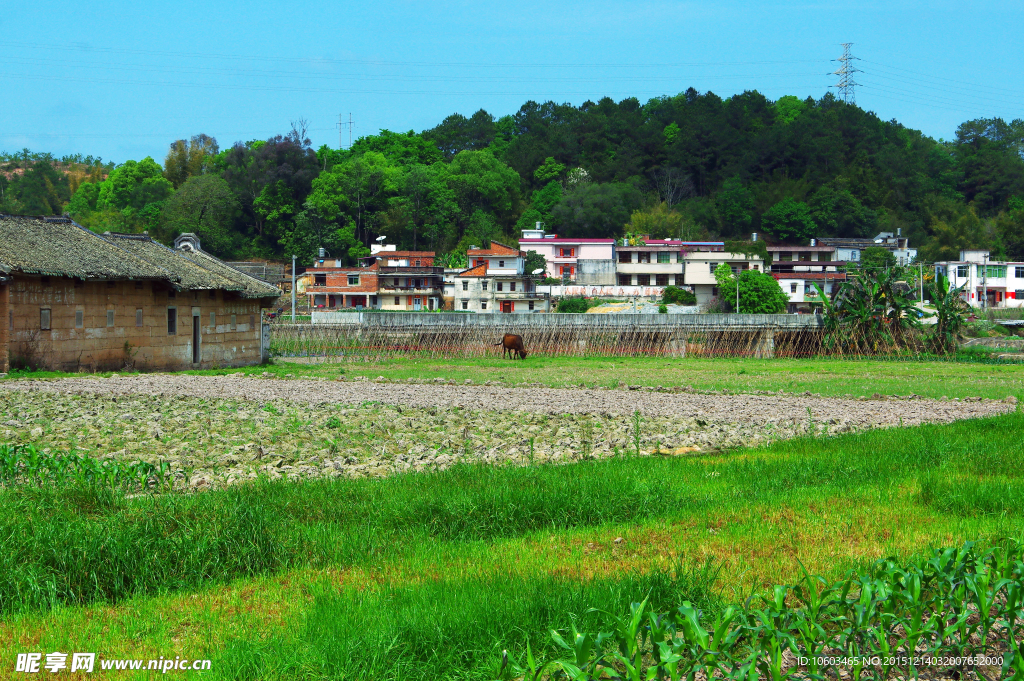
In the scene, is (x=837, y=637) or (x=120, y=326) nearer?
(x=837, y=637)

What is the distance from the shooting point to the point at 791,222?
84.9 m

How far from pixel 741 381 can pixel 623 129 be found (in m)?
80.9

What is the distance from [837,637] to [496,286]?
63.5m

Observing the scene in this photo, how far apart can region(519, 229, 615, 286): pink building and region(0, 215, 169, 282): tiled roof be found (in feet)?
156

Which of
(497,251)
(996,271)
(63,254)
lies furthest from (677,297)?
(63,254)

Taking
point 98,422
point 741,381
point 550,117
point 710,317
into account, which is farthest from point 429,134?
point 98,422

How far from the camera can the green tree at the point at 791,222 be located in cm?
8462

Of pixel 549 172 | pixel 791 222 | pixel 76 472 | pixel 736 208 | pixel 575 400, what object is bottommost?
pixel 575 400

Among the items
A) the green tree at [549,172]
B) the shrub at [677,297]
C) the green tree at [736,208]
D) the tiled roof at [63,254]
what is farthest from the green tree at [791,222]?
the tiled roof at [63,254]

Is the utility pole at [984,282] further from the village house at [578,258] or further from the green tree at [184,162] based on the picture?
the green tree at [184,162]

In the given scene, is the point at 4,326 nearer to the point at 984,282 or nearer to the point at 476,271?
the point at 476,271

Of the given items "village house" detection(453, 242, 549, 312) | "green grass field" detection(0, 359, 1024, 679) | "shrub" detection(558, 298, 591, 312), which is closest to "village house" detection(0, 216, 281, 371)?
"green grass field" detection(0, 359, 1024, 679)

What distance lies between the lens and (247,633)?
15.9ft

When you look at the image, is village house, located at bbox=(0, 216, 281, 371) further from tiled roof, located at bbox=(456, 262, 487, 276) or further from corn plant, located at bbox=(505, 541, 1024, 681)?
tiled roof, located at bbox=(456, 262, 487, 276)
